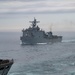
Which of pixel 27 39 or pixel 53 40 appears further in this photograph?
pixel 53 40

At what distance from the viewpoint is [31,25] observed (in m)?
165

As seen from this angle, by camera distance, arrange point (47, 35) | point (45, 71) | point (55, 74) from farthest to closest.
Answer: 1. point (47, 35)
2. point (45, 71)
3. point (55, 74)

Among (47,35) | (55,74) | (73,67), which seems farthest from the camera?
(47,35)

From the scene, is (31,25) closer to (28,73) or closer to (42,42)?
(42,42)

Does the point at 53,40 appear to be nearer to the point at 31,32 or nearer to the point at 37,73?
the point at 31,32

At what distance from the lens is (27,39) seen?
6171 inches

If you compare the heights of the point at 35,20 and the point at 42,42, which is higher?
the point at 35,20

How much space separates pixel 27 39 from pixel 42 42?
8.09m

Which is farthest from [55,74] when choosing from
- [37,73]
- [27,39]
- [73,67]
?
[27,39]

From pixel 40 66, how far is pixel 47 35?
102 meters

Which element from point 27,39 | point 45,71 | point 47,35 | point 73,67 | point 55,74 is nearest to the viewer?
point 55,74

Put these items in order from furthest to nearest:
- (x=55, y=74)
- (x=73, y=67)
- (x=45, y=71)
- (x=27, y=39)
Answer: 1. (x=27, y=39)
2. (x=73, y=67)
3. (x=45, y=71)
4. (x=55, y=74)

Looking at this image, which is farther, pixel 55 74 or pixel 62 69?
pixel 62 69

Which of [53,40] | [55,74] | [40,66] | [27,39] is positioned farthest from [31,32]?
[55,74]
